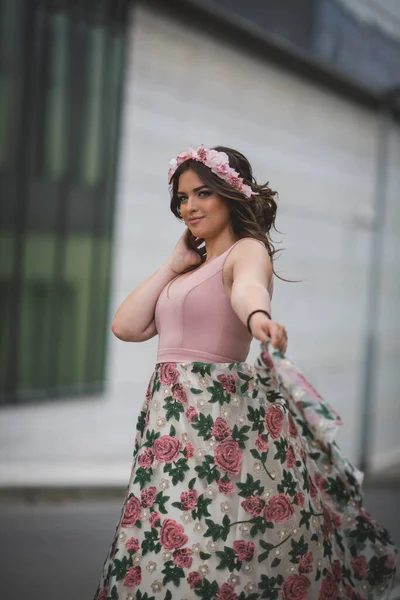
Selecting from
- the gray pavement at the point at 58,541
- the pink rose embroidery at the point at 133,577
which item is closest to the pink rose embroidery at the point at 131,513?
the pink rose embroidery at the point at 133,577

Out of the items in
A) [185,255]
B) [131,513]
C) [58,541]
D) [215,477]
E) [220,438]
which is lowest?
[58,541]

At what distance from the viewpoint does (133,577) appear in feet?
6.84

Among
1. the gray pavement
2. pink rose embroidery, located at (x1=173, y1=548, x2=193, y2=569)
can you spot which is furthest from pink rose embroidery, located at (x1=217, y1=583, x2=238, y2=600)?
the gray pavement

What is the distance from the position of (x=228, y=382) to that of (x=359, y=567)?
85 cm

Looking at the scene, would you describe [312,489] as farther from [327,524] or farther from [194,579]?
[194,579]

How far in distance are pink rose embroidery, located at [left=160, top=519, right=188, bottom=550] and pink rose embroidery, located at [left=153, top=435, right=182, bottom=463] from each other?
163mm

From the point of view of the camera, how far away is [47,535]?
14.3ft

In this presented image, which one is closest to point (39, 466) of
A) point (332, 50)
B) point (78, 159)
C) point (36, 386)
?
point (36, 386)

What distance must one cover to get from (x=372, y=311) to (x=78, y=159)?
3529mm

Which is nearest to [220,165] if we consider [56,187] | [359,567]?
[359,567]

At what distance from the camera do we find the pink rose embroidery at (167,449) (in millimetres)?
2121

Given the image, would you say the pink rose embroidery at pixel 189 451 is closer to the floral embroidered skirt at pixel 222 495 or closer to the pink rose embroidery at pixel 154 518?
the floral embroidered skirt at pixel 222 495

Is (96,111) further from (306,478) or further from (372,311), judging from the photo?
(306,478)

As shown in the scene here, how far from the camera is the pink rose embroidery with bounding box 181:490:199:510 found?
2.08 m
